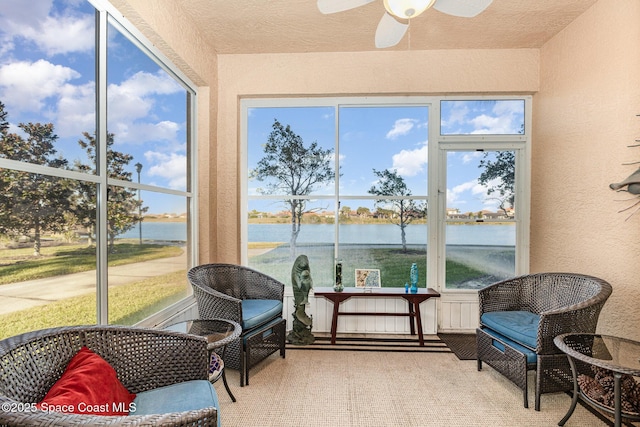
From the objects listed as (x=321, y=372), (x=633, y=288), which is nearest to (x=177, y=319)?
(x=321, y=372)

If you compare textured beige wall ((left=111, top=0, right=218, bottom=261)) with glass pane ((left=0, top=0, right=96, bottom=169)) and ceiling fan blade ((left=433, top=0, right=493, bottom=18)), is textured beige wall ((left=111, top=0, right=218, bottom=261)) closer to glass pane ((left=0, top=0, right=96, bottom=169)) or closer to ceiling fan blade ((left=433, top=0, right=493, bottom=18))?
glass pane ((left=0, top=0, right=96, bottom=169))

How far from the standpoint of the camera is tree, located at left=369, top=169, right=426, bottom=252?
3.46m

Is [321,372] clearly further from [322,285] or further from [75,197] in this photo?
[75,197]

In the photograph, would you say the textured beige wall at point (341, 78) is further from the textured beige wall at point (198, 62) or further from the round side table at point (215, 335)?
the round side table at point (215, 335)

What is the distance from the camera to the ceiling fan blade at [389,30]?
1.95 metres

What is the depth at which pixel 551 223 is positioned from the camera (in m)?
3.01

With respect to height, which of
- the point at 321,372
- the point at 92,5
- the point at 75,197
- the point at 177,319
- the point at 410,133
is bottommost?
the point at 321,372

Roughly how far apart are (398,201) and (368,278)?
3.01ft

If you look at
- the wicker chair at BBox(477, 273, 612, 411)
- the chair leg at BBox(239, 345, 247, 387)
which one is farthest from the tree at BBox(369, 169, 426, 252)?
the chair leg at BBox(239, 345, 247, 387)

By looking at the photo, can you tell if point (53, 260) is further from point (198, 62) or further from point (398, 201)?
point (398, 201)

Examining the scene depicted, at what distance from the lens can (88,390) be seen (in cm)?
116

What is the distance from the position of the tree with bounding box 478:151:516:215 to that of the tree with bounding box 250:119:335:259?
169 centimetres

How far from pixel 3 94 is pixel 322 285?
114 inches

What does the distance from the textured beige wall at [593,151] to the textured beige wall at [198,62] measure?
134 inches
